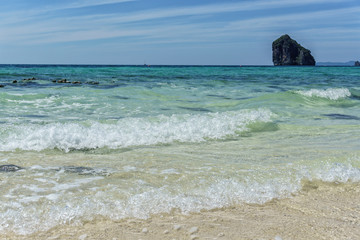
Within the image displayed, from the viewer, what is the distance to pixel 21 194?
13.5ft

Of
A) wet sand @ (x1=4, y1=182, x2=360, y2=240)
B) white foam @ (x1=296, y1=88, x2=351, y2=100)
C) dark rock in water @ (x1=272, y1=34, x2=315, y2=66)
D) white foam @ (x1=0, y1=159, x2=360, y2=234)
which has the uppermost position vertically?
dark rock in water @ (x1=272, y1=34, x2=315, y2=66)

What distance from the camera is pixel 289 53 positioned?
145000 millimetres

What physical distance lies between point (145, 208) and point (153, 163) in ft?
5.85

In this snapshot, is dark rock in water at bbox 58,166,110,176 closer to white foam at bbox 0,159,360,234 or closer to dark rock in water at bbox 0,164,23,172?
white foam at bbox 0,159,360,234

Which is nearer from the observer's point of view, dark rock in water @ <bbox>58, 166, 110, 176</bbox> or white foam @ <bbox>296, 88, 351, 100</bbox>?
dark rock in water @ <bbox>58, 166, 110, 176</bbox>

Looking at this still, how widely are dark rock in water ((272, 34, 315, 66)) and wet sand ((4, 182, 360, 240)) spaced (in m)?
148

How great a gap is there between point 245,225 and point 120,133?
4759 mm

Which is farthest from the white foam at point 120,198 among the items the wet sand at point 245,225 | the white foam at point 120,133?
the white foam at point 120,133

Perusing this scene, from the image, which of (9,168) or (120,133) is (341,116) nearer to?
(120,133)

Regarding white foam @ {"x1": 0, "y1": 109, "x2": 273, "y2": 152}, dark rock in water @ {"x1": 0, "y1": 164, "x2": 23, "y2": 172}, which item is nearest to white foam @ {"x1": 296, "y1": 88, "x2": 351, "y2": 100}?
white foam @ {"x1": 0, "y1": 109, "x2": 273, "y2": 152}

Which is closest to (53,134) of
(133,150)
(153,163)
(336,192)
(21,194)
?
(133,150)

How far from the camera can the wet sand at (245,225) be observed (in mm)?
3207

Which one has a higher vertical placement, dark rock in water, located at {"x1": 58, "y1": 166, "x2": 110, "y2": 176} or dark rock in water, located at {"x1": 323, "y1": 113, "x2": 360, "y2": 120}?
dark rock in water, located at {"x1": 58, "y1": 166, "x2": 110, "y2": 176}

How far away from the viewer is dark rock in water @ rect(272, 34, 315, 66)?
468ft
